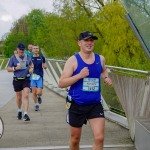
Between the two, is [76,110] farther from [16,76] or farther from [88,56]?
[16,76]

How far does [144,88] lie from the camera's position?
226 inches

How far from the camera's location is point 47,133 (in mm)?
7168

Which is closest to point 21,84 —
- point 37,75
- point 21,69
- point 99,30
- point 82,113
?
point 21,69

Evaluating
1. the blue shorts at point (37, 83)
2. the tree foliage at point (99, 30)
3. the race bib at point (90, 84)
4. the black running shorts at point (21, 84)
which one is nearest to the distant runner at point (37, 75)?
the blue shorts at point (37, 83)

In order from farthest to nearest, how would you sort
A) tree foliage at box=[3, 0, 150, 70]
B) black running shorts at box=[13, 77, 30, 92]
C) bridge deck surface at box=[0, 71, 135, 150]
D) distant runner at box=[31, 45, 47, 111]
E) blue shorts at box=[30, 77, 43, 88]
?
tree foliage at box=[3, 0, 150, 70] → blue shorts at box=[30, 77, 43, 88] → distant runner at box=[31, 45, 47, 111] → black running shorts at box=[13, 77, 30, 92] → bridge deck surface at box=[0, 71, 135, 150]

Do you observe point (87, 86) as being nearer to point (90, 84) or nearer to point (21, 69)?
point (90, 84)

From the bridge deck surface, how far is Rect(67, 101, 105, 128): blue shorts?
1.38 metres

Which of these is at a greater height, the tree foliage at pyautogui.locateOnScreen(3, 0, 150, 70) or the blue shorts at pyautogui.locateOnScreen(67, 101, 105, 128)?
the tree foliage at pyautogui.locateOnScreen(3, 0, 150, 70)

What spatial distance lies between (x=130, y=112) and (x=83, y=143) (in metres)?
0.91

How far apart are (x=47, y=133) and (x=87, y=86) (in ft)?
9.26

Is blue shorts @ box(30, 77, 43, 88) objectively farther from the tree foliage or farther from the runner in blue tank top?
the tree foliage

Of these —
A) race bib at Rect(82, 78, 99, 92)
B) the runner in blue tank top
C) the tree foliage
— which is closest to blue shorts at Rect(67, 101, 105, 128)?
the runner in blue tank top

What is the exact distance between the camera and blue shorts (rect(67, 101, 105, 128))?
4.68m

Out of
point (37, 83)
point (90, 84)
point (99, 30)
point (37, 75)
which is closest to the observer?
point (90, 84)
